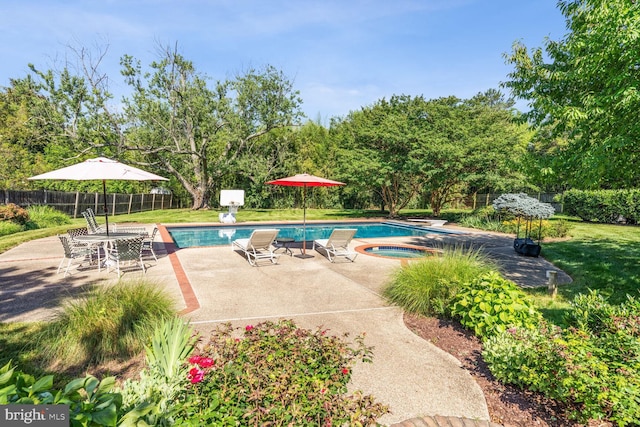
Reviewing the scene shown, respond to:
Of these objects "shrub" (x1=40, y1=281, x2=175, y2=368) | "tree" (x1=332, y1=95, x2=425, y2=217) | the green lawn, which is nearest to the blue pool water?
"tree" (x1=332, y1=95, x2=425, y2=217)

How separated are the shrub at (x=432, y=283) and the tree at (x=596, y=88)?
2.66 metres

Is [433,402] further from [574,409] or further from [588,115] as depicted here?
[588,115]

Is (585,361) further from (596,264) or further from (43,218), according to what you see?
(43,218)

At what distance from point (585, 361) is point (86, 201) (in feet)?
78.8

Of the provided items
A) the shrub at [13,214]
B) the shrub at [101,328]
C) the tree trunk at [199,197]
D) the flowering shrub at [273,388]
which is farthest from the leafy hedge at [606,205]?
the shrub at [13,214]

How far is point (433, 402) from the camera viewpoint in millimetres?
3010

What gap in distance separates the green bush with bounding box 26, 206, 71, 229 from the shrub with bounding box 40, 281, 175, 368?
1325 centimetres

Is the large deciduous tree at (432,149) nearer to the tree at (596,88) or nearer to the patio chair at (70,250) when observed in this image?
the tree at (596,88)

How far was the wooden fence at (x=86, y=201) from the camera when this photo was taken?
16.0 metres

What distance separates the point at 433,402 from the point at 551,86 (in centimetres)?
731

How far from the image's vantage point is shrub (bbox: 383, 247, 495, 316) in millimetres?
4965

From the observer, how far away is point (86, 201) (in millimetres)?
20500

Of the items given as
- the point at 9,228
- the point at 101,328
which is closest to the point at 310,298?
the point at 101,328

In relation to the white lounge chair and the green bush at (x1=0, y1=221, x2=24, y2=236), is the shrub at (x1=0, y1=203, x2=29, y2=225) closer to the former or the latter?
the green bush at (x1=0, y1=221, x2=24, y2=236)
